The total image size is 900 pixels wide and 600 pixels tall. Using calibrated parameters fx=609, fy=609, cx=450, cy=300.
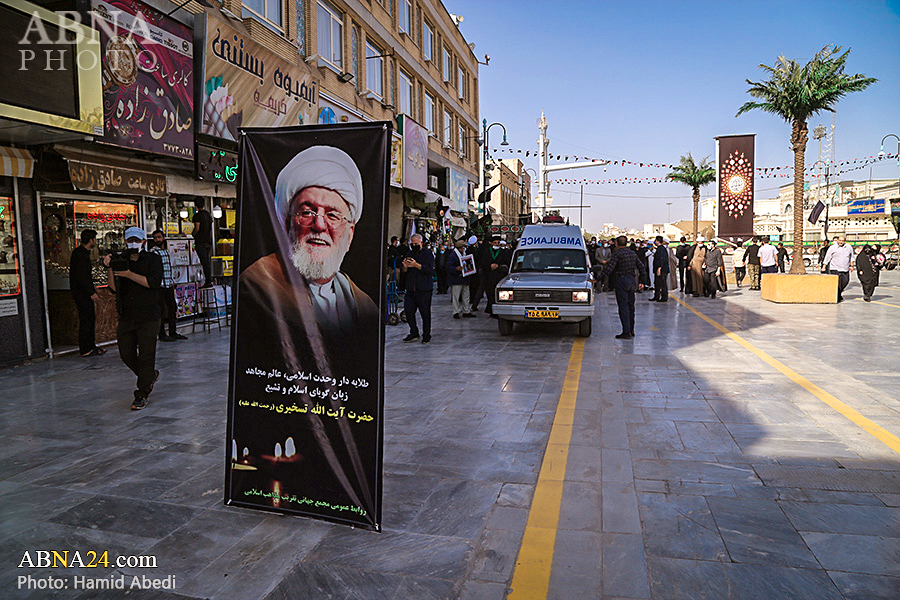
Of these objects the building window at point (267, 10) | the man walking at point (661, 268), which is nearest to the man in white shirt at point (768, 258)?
the man walking at point (661, 268)

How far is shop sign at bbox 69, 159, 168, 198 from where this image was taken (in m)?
9.53

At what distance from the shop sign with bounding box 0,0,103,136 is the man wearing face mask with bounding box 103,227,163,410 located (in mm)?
2927

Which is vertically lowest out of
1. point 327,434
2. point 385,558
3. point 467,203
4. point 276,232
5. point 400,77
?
point 385,558

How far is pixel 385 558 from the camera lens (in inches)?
134

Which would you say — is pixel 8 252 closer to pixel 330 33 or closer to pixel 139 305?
pixel 139 305

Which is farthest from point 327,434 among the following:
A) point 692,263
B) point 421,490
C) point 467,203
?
point 467,203

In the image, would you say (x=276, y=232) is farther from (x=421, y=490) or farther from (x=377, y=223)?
(x=421, y=490)

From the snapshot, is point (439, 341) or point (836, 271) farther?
point (836, 271)

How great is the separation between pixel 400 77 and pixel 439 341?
16250 millimetres

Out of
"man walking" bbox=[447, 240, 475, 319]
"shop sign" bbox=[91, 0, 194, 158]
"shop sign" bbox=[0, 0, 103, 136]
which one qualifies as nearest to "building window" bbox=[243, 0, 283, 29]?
"shop sign" bbox=[91, 0, 194, 158]

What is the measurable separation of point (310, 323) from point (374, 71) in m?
20.2

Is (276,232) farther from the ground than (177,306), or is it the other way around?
(276,232)

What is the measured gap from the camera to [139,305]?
6625mm

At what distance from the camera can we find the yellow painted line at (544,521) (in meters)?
3.13
